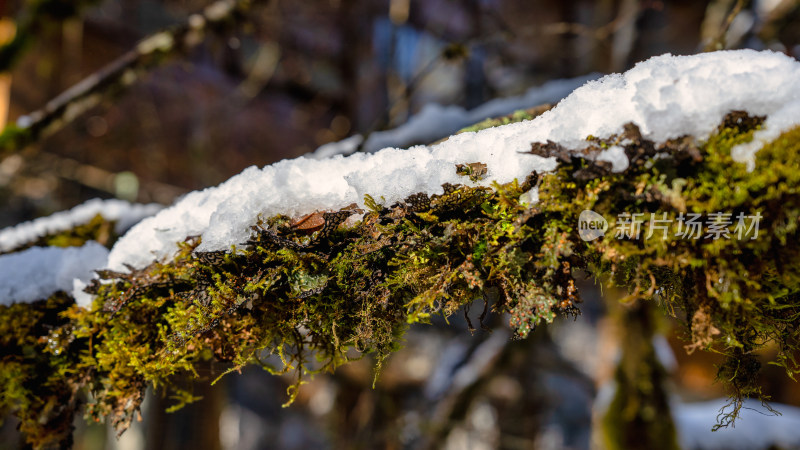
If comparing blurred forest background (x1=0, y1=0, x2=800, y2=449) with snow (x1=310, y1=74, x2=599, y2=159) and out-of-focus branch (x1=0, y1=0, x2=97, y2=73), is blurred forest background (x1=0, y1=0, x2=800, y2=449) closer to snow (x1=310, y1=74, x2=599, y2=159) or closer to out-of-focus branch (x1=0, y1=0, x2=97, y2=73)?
out-of-focus branch (x1=0, y1=0, x2=97, y2=73)

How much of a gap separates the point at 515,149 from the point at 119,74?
119 inches

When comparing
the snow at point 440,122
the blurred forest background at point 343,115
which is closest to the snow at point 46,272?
the snow at point 440,122

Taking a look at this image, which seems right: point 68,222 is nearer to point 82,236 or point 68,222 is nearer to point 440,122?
point 82,236

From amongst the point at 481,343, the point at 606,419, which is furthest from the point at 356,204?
the point at 481,343

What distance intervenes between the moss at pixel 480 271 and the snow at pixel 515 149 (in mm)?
31

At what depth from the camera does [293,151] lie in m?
8.42

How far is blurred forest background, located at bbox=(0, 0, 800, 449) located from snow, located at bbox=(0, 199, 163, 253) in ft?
5.41

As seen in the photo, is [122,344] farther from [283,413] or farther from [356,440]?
[283,413]

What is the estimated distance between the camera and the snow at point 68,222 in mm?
2057

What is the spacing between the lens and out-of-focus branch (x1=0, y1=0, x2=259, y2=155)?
2828 millimetres

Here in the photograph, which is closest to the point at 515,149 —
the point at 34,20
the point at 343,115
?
the point at 34,20

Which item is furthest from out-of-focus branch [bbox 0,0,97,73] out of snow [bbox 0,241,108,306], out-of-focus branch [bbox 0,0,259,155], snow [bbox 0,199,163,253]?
snow [bbox 0,241,108,306]

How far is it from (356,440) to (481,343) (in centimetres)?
188

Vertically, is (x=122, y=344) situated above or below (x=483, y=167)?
below
